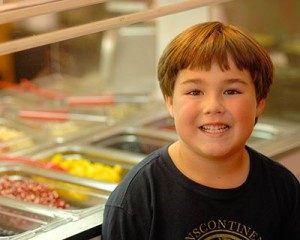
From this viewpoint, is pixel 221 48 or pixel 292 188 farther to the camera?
pixel 292 188

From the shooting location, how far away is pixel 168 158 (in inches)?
73.0

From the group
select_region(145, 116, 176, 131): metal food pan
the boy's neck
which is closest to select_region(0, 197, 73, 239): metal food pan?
the boy's neck

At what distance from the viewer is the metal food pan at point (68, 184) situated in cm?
211

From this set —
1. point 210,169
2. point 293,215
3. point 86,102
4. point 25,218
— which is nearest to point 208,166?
point 210,169

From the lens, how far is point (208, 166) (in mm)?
1839

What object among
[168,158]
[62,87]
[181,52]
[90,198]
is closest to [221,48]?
[181,52]

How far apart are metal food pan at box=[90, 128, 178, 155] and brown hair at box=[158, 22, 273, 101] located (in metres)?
0.72

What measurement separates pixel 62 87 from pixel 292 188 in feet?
4.27

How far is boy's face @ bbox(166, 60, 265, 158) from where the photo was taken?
5.71 feet

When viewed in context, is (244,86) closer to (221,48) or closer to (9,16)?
(221,48)

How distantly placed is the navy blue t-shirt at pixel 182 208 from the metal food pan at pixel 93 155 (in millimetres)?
512

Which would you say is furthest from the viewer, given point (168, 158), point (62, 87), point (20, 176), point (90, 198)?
point (62, 87)

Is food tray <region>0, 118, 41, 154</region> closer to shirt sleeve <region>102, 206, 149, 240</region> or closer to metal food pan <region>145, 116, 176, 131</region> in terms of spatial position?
metal food pan <region>145, 116, 176, 131</region>

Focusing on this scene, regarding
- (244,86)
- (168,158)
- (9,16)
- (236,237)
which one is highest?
(9,16)
